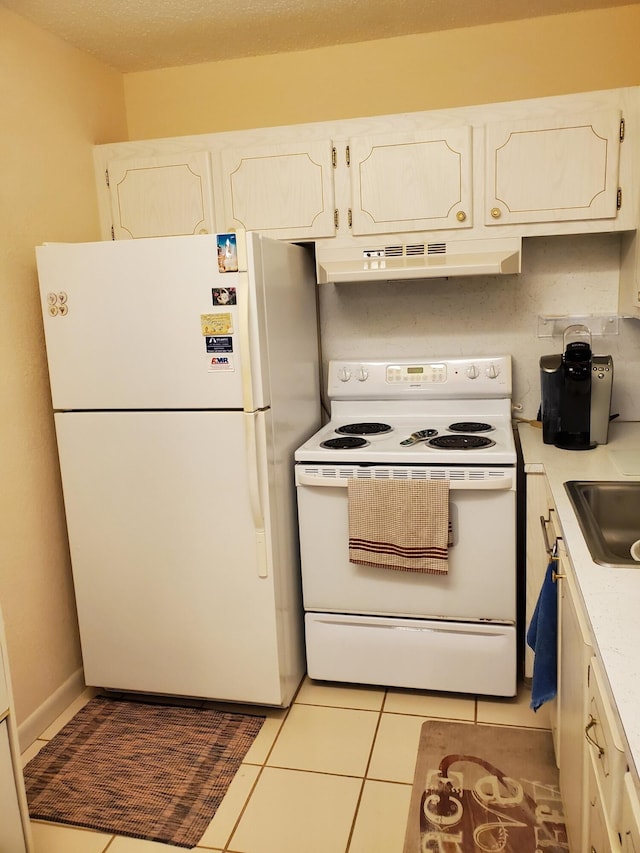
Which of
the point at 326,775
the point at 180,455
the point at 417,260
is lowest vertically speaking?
the point at 326,775

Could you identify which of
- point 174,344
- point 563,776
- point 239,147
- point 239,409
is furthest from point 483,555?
point 239,147

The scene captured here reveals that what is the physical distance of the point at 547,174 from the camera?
7.84 feet

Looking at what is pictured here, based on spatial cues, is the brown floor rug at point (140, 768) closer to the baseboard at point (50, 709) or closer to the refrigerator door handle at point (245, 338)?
the baseboard at point (50, 709)

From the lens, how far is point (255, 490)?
226 centimetres

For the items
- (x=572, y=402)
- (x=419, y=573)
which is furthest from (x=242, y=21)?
(x=419, y=573)

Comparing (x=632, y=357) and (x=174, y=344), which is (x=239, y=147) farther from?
(x=632, y=357)

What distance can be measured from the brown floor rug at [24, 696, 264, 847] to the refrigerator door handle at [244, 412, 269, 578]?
599mm

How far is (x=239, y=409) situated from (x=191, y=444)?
0.70ft

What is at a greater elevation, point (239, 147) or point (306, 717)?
point (239, 147)

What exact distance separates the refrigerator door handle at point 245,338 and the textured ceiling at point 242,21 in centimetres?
99

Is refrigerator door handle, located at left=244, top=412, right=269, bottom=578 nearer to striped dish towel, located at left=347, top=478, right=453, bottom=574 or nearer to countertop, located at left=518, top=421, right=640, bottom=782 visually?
striped dish towel, located at left=347, top=478, right=453, bottom=574

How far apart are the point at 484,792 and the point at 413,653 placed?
0.53m

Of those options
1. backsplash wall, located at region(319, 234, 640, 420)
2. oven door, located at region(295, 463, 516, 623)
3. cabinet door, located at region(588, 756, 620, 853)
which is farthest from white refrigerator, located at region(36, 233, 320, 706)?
cabinet door, located at region(588, 756, 620, 853)

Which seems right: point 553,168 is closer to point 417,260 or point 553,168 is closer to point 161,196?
point 417,260
